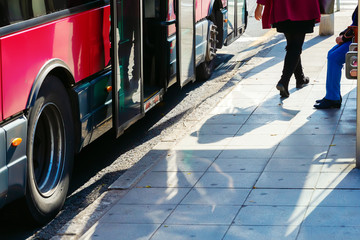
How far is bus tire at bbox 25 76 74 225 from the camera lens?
5699 millimetres

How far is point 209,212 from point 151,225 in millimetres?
475

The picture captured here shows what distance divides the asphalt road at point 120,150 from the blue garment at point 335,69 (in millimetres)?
1576

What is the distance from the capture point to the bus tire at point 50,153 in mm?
5699

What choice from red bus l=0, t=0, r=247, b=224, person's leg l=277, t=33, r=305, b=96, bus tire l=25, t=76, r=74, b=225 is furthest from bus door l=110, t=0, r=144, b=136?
person's leg l=277, t=33, r=305, b=96

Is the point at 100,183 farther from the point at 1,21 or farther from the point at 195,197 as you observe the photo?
the point at 1,21

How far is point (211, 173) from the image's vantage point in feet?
22.5

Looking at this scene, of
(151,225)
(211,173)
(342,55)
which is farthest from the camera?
(342,55)

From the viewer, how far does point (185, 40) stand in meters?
9.49

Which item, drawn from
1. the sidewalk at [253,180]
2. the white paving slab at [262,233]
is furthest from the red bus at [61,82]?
the white paving slab at [262,233]

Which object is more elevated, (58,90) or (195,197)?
(58,90)

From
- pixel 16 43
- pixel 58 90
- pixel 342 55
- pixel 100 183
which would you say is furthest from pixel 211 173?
pixel 342 55

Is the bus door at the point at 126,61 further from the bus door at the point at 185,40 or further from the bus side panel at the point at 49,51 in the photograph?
the bus door at the point at 185,40

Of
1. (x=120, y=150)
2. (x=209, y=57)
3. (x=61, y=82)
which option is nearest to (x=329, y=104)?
(x=120, y=150)

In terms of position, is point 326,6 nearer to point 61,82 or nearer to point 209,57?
point 209,57
